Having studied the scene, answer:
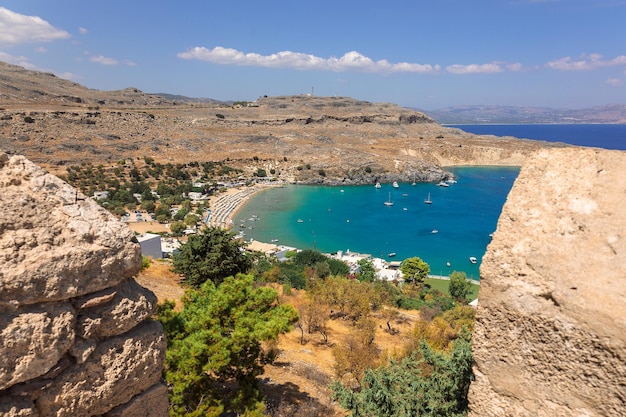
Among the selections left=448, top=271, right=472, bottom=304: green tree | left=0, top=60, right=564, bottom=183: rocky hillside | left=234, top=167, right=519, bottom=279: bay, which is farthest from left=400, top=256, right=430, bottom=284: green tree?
left=0, top=60, right=564, bottom=183: rocky hillside

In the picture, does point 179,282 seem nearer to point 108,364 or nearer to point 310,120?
point 108,364

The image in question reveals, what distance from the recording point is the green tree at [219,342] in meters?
7.78

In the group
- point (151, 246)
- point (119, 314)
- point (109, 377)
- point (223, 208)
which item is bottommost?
point (223, 208)

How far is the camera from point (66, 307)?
14.3 feet

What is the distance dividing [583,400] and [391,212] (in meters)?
66.5

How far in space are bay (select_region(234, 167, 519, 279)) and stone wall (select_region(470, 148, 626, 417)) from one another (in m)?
43.4

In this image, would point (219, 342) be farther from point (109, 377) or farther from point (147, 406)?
point (109, 377)

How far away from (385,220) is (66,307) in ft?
203

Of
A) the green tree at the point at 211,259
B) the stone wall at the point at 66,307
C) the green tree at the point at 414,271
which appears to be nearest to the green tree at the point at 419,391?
the stone wall at the point at 66,307

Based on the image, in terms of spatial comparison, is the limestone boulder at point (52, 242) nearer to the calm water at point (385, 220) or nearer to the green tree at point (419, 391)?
the green tree at point (419, 391)

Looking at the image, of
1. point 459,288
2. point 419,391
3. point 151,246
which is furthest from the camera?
point 459,288

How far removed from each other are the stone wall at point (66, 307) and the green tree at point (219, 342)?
8.45ft

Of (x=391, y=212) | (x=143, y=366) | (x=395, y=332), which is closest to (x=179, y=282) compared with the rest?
(x=395, y=332)

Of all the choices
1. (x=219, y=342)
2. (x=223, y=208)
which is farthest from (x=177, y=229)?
(x=219, y=342)
